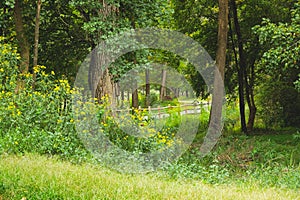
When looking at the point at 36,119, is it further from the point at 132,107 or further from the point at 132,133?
the point at 132,107

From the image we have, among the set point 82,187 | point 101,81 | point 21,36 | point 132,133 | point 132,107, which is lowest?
point 82,187

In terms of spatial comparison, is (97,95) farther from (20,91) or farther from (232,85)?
(232,85)

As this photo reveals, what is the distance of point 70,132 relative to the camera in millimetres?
8336

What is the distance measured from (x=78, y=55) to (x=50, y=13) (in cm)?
183

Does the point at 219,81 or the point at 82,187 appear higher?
the point at 219,81

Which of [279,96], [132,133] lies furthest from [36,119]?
[279,96]

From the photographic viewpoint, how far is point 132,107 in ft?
34.5

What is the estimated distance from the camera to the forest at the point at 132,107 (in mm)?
6109

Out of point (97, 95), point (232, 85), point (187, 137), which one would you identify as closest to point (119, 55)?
point (97, 95)

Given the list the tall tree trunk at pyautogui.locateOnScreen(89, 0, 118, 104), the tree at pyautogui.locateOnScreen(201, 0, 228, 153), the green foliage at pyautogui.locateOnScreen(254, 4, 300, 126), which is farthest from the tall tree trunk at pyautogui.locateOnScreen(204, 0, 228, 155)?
the tall tree trunk at pyautogui.locateOnScreen(89, 0, 118, 104)

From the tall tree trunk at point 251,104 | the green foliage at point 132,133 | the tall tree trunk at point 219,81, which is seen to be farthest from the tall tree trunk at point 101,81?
the tall tree trunk at point 251,104

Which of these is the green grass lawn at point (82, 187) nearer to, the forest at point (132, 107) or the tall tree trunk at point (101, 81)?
the forest at point (132, 107)

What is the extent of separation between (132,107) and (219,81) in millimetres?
5152

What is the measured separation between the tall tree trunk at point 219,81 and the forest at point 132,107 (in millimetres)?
38
